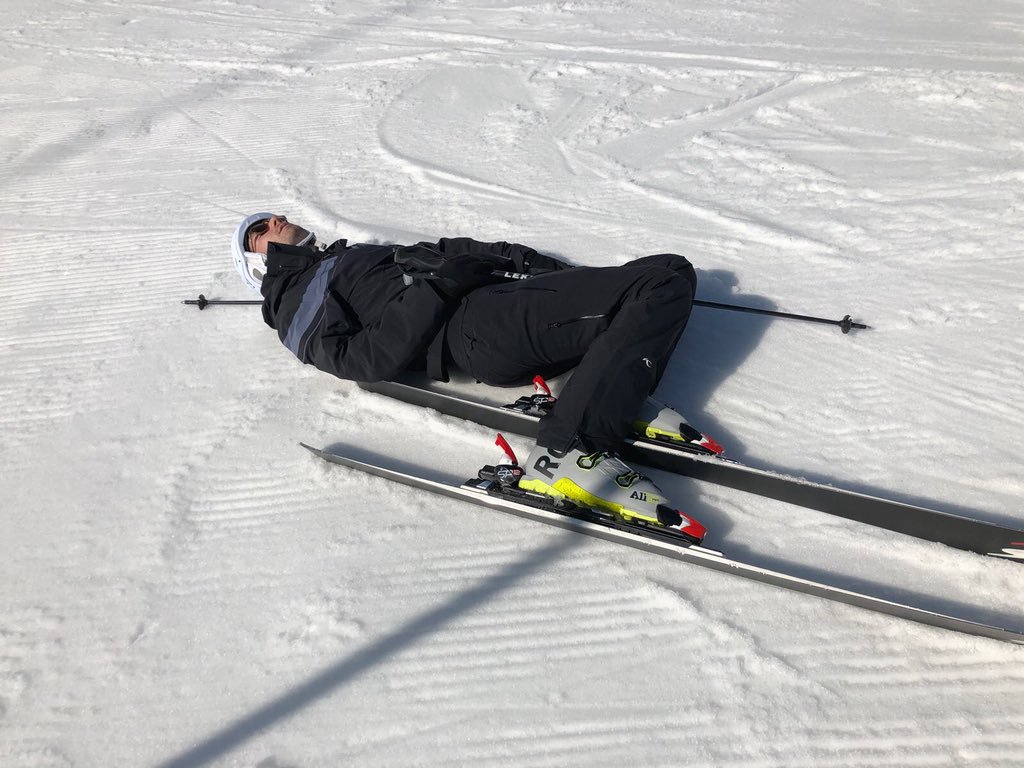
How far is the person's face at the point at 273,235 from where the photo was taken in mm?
4238

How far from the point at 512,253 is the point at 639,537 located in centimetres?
170

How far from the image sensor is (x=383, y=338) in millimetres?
3508

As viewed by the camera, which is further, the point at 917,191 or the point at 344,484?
the point at 917,191

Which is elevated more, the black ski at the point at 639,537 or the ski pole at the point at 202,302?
the black ski at the point at 639,537

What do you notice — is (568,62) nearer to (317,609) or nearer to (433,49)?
(433,49)

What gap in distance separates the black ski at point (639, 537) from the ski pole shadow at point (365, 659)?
0.12 metres

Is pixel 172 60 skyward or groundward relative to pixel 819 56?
groundward

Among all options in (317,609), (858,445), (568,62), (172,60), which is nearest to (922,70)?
(568,62)

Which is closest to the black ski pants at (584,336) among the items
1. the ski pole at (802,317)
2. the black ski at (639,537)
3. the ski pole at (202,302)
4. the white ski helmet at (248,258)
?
the black ski at (639,537)

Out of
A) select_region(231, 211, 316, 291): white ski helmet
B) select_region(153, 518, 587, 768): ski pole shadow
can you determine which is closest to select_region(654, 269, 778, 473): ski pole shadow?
select_region(153, 518, 587, 768): ski pole shadow

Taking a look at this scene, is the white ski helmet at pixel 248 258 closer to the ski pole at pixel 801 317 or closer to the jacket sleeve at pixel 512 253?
the jacket sleeve at pixel 512 253

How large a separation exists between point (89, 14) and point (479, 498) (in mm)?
9801

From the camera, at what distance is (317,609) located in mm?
2857

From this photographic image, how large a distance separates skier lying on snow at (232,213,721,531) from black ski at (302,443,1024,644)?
69mm
